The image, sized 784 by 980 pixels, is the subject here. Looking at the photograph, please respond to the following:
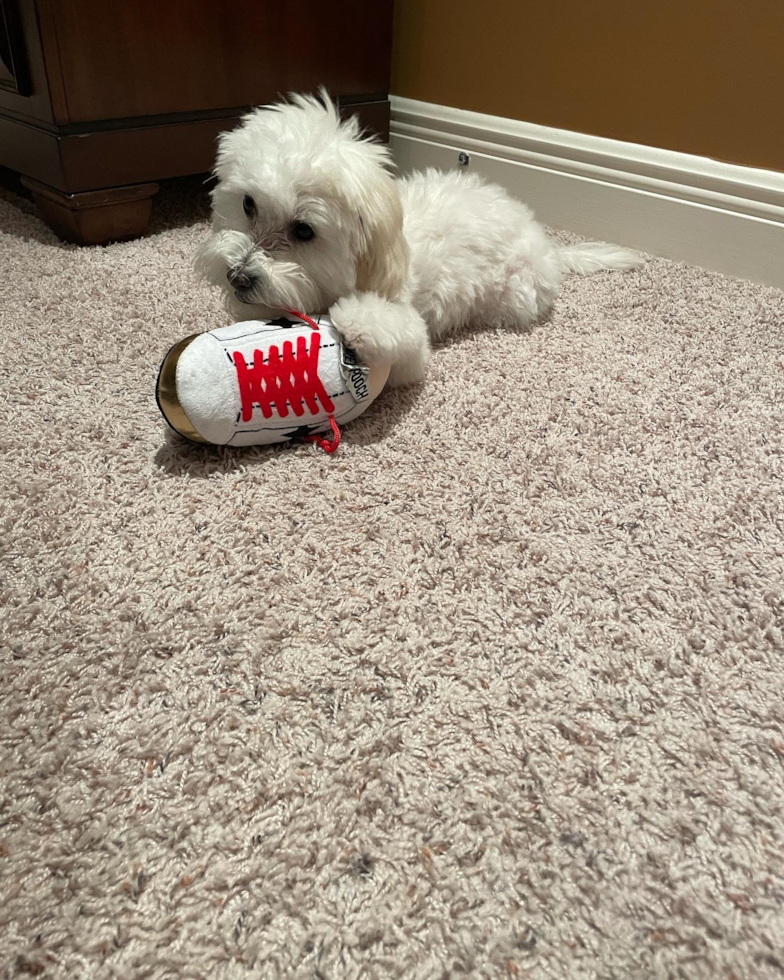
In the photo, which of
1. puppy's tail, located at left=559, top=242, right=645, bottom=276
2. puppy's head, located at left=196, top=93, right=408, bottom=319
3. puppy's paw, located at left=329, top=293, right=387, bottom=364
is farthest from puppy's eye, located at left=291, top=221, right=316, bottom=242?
puppy's tail, located at left=559, top=242, right=645, bottom=276

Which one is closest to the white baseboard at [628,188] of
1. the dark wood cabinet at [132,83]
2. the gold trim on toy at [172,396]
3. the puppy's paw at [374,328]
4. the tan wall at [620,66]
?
the tan wall at [620,66]

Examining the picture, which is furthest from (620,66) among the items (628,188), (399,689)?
(399,689)

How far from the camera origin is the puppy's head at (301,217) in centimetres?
91

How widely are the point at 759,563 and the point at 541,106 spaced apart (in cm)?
137

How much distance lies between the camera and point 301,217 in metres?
0.92

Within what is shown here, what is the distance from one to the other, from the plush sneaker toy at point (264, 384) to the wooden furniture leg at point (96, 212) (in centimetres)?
84

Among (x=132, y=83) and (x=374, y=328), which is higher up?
(x=132, y=83)

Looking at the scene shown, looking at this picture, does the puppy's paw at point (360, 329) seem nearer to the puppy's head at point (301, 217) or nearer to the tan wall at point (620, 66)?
the puppy's head at point (301, 217)

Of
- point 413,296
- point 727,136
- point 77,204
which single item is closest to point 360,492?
point 413,296

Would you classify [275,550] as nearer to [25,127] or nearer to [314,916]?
[314,916]

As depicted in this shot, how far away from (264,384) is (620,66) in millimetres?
1256

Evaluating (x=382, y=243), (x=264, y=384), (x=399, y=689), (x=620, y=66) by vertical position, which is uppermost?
(x=620, y=66)

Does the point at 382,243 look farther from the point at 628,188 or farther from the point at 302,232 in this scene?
the point at 628,188

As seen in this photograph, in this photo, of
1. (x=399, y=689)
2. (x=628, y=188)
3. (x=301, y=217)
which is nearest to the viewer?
(x=399, y=689)
